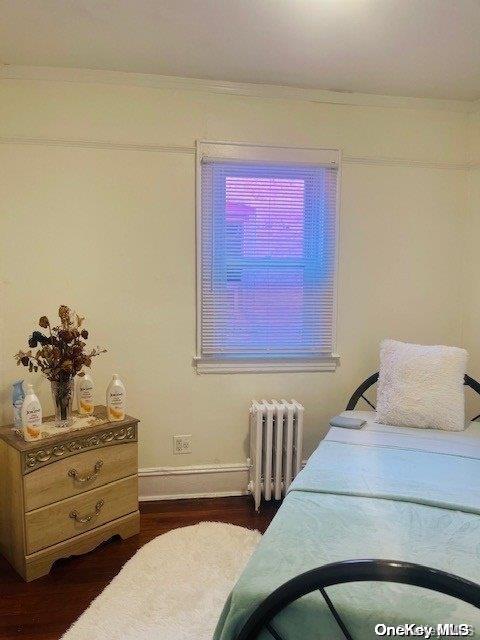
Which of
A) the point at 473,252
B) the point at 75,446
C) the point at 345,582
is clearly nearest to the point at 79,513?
the point at 75,446

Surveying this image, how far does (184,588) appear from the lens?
1.99 meters

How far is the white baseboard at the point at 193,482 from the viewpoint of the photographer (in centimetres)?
283

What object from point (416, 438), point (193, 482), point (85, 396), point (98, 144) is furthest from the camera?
point (193, 482)

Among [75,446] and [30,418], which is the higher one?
[30,418]

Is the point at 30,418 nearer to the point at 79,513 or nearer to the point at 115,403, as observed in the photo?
the point at 115,403

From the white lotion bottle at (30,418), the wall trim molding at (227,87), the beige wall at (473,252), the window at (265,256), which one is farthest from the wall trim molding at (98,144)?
the beige wall at (473,252)

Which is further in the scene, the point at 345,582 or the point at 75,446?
the point at 75,446

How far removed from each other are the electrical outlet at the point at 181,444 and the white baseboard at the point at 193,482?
0.39 feet

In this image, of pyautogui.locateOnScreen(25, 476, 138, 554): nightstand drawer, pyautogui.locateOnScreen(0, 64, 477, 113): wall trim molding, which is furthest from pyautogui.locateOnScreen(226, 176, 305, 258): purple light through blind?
pyautogui.locateOnScreen(25, 476, 138, 554): nightstand drawer

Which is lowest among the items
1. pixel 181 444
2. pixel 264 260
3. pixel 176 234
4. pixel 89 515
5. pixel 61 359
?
pixel 89 515

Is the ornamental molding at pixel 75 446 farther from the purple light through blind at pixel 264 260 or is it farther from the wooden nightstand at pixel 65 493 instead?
the purple light through blind at pixel 264 260

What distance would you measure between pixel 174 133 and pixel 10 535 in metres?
2.39

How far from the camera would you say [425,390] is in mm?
2494

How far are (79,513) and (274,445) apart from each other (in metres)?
1.19
